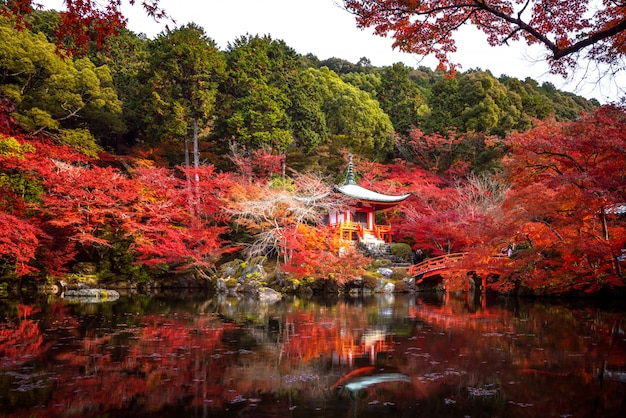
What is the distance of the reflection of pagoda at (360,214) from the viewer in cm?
2334

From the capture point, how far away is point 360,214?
2481 centimetres

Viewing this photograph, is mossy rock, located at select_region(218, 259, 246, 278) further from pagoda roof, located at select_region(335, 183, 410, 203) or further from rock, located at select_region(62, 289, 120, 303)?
pagoda roof, located at select_region(335, 183, 410, 203)

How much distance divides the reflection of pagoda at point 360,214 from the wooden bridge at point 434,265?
3.98 m

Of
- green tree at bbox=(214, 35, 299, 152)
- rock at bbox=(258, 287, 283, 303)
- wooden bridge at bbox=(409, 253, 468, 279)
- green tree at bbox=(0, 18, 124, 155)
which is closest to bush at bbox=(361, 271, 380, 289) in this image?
wooden bridge at bbox=(409, 253, 468, 279)

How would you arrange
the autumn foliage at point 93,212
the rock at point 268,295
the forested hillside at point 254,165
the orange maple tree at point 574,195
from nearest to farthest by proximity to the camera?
the orange maple tree at point 574,195, the forested hillside at point 254,165, the autumn foliage at point 93,212, the rock at point 268,295

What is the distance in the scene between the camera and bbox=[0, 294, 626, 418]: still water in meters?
4.47

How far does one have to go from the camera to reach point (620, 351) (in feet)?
23.0

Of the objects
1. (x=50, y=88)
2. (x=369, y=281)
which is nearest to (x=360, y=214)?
(x=369, y=281)

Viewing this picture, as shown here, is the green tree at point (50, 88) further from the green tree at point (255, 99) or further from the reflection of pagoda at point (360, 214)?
the reflection of pagoda at point (360, 214)

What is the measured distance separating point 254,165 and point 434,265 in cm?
1049

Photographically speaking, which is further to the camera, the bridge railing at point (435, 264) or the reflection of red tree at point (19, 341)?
the bridge railing at point (435, 264)

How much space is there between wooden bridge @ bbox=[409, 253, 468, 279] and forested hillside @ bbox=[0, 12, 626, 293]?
3.37ft

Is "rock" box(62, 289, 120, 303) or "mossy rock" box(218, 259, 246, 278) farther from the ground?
"mossy rock" box(218, 259, 246, 278)

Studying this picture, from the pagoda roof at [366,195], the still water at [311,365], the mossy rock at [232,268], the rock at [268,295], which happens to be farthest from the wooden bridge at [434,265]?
the still water at [311,365]
